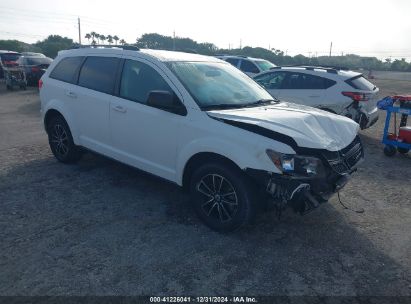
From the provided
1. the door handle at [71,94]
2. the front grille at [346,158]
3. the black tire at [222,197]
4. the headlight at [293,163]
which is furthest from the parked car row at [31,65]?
the headlight at [293,163]

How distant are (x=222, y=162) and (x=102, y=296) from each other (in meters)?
1.72

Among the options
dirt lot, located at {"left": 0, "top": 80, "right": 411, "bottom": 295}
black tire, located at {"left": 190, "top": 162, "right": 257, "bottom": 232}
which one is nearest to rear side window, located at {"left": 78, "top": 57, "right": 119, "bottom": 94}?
dirt lot, located at {"left": 0, "top": 80, "right": 411, "bottom": 295}

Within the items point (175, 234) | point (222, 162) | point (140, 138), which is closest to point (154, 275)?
point (175, 234)

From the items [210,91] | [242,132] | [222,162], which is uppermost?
[210,91]

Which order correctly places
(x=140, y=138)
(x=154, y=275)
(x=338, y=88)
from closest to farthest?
(x=154, y=275) → (x=140, y=138) → (x=338, y=88)

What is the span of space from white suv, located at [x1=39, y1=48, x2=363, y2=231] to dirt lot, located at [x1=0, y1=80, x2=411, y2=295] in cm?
47

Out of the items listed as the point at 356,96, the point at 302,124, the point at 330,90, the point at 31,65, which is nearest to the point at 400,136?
the point at 356,96

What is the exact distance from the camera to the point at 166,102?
396 cm

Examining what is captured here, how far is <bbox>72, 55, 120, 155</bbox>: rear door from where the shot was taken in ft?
16.2

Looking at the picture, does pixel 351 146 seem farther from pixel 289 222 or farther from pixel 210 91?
pixel 210 91

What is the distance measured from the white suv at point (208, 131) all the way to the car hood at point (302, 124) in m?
0.01

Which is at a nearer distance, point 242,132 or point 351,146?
point 242,132

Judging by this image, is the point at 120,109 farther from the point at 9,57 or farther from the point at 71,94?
the point at 9,57

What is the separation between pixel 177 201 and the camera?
15.6 feet
